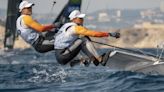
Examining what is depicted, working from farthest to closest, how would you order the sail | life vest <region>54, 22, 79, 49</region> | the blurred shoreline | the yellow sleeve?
the blurred shoreline
the sail
life vest <region>54, 22, 79, 49</region>
the yellow sleeve

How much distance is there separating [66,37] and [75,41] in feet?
0.77

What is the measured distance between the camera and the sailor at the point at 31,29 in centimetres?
1190

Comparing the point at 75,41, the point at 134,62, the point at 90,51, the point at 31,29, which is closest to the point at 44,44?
the point at 31,29

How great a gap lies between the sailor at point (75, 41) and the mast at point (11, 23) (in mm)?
16747

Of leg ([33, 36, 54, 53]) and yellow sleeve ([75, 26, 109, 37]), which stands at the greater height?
yellow sleeve ([75, 26, 109, 37])

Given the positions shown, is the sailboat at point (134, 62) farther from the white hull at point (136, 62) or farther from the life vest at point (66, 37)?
the life vest at point (66, 37)

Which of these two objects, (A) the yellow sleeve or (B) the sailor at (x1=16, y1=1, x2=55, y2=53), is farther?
(B) the sailor at (x1=16, y1=1, x2=55, y2=53)

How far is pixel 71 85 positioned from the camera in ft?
35.7

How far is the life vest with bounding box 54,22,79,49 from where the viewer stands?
11672 mm

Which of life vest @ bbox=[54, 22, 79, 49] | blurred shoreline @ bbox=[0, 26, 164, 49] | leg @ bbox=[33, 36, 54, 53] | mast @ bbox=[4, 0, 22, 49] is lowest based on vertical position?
blurred shoreline @ bbox=[0, 26, 164, 49]

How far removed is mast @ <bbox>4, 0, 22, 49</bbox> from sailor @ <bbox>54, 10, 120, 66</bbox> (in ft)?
54.9

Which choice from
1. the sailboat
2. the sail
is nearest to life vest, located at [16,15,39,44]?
the sailboat

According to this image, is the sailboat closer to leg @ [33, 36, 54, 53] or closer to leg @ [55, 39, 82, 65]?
leg @ [55, 39, 82, 65]

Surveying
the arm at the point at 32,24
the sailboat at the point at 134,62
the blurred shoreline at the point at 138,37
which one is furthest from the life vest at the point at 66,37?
the blurred shoreline at the point at 138,37
